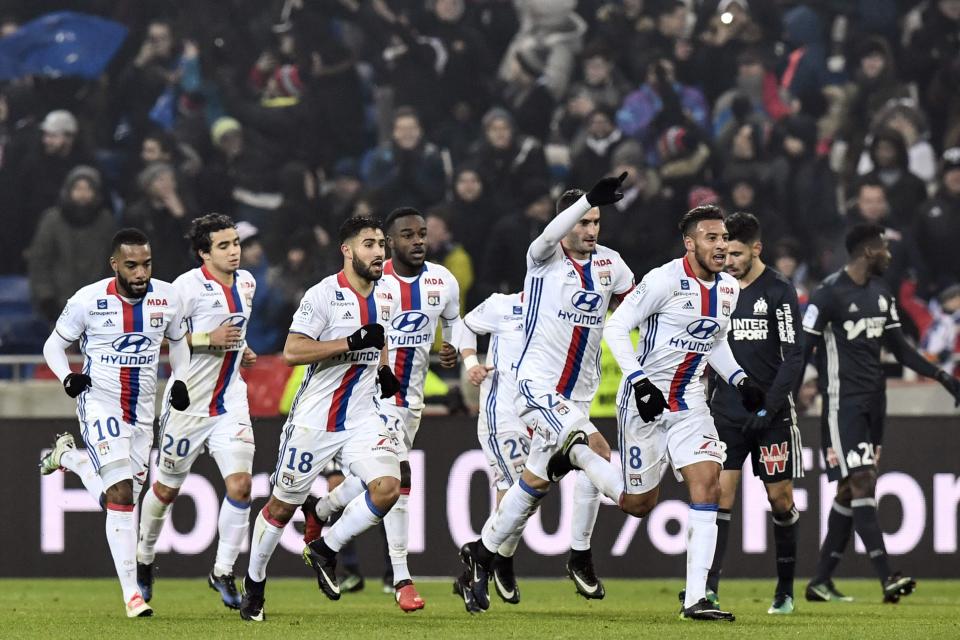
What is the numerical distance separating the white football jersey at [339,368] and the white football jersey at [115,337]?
106 cm

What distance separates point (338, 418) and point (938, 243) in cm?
953

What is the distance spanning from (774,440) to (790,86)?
870 centimetres

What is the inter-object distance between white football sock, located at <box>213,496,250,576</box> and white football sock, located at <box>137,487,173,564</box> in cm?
84

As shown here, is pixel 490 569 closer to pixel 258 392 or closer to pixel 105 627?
pixel 105 627

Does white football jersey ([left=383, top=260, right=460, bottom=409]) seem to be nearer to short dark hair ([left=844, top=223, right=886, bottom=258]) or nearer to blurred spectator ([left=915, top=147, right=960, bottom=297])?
short dark hair ([left=844, top=223, right=886, bottom=258])

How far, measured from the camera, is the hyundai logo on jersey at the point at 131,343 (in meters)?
9.09

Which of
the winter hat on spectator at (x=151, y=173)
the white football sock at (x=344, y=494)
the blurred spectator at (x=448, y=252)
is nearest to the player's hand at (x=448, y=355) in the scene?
the white football sock at (x=344, y=494)

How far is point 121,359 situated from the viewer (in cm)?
909

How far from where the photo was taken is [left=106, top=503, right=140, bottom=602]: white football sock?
8648 mm

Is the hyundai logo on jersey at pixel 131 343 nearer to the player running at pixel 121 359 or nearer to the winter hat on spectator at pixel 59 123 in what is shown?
the player running at pixel 121 359

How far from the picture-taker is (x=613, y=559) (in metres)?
12.4

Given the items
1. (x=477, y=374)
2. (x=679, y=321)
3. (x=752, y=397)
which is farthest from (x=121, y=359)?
(x=752, y=397)

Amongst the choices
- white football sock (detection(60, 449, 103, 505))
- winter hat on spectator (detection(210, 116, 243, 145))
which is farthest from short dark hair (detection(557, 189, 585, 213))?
winter hat on spectator (detection(210, 116, 243, 145))

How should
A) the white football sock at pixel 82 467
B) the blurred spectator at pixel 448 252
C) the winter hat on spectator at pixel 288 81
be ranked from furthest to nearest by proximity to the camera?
the winter hat on spectator at pixel 288 81, the blurred spectator at pixel 448 252, the white football sock at pixel 82 467
